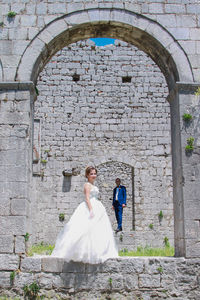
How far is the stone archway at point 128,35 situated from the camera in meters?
5.83

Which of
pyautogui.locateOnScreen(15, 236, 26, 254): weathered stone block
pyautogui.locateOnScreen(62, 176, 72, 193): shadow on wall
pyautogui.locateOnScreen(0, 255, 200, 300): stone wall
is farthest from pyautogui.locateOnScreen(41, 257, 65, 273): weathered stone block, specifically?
pyautogui.locateOnScreen(62, 176, 72, 193): shadow on wall

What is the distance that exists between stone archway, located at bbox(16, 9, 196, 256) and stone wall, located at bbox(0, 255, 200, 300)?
0.57 m

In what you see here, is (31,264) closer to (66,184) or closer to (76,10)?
(76,10)

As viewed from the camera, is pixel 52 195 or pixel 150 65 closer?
pixel 52 195

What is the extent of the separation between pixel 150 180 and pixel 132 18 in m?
6.44

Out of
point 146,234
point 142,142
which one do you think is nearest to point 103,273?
point 146,234

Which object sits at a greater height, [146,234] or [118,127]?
[118,127]

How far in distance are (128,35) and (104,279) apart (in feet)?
12.7

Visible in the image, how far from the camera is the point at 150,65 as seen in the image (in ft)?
40.3

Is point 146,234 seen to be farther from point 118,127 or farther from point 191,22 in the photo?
point 191,22

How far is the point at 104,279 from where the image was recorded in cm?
512

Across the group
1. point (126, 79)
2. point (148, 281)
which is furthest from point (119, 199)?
point (148, 281)

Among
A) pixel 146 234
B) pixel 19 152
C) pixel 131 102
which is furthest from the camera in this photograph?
pixel 131 102

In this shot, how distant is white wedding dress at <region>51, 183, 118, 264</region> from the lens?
5.06 m
